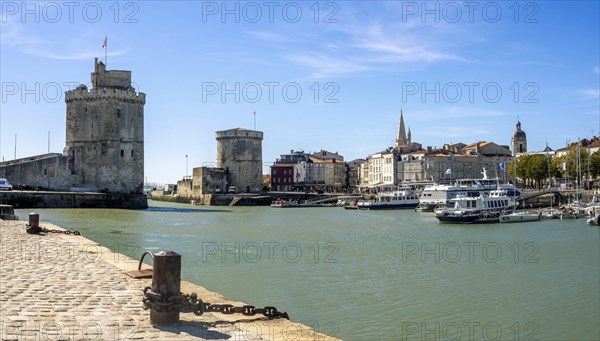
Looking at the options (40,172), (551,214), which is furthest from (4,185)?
(551,214)

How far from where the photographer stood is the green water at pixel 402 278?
42.1 ft

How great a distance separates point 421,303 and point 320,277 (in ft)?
12.7

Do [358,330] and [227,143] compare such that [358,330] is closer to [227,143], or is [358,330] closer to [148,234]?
[148,234]

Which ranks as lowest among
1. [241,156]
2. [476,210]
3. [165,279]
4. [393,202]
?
[476,210]

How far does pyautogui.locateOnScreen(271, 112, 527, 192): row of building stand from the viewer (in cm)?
10019

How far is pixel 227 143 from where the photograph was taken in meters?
82.6

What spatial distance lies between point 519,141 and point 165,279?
125026 millimetres

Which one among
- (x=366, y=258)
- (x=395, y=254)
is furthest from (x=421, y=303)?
(x=395, y=254)

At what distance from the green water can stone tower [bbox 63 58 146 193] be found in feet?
70.7

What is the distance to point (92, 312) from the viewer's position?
7.78m

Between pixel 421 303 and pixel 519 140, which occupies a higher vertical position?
pixel 519 140

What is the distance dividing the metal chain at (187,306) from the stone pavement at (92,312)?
0.10 meters

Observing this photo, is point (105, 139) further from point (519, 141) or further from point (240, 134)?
point (519, 141)

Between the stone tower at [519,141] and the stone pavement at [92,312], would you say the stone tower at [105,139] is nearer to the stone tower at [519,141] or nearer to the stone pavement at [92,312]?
the stone pavement at [92,312]
